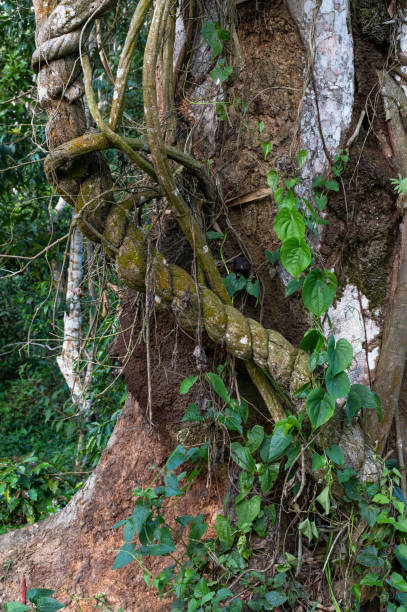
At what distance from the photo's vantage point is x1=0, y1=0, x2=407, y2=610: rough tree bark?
210cm

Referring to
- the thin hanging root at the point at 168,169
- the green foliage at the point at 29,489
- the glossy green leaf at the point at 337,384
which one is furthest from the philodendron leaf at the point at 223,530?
the green foliage at the point at 29,489

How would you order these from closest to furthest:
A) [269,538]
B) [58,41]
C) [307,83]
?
1. [58,41]
2. [269,538]
3. [307,83]

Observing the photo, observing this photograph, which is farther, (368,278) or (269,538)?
(368,278)

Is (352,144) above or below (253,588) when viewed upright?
above

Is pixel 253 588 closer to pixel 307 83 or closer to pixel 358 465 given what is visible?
pixel 358 465

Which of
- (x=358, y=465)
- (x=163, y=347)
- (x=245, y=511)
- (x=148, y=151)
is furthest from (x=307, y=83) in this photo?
(x=245, y=511)

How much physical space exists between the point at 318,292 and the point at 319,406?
1.23 feet

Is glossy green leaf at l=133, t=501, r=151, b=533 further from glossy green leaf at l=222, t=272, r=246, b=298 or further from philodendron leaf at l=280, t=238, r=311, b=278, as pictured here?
philodendron leaf at l=280, t=238, r=311, b=278

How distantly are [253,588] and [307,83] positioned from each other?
1899mm

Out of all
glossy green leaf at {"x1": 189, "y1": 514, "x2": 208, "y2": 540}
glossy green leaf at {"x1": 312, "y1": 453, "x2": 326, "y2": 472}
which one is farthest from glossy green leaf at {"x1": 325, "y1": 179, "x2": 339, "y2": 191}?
glossy green leaf at {"x1": 189, "y1": 514, "x2": 208, "y2": 540}

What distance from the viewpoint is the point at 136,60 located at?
5195mm

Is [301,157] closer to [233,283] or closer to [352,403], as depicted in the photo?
[233,283]

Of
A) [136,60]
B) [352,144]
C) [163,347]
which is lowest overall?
[163,347]

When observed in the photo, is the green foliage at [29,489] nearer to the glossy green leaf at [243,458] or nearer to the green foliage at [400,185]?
the glossy green leaf at [243,458]
